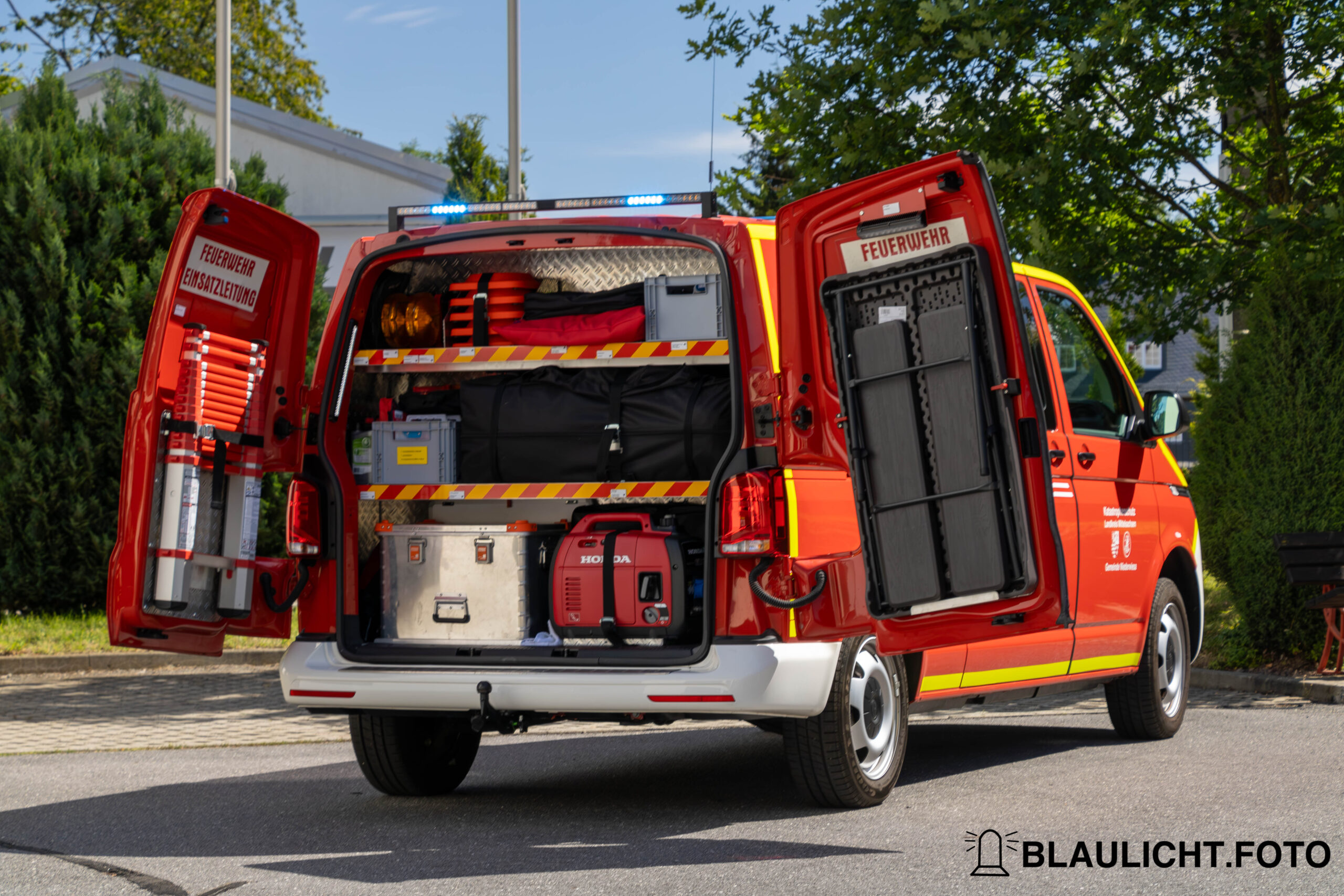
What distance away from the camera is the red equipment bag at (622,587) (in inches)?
244

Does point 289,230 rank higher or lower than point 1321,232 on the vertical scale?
lower

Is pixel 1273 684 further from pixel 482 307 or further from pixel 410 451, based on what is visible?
pixel 410 451

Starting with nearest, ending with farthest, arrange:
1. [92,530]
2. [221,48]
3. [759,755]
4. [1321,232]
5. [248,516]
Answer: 1. [248,516]
2. [759,755]
3. [1321,232]
4. [92,530]
5. [221,48]

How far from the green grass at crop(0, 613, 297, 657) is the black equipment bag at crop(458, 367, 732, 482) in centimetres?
649

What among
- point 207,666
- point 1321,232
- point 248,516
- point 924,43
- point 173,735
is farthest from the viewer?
point 207,666

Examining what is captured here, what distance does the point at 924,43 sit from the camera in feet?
37.8

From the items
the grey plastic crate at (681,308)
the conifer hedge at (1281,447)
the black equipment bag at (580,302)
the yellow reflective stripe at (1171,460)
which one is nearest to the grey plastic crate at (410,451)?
the black equipment bag at (580,302)

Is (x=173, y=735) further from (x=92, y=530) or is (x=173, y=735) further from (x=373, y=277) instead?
(x=92, y=530)

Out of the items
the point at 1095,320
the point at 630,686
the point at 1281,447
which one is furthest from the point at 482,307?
the point at 1281,447

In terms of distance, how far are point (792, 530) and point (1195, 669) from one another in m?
6.74

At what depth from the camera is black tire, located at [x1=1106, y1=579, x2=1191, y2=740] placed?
8320 millimetres

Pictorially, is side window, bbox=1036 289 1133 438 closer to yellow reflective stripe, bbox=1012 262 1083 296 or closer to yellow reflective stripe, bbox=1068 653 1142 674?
yellow reflective stripe, bbox=1012 262 1083 296

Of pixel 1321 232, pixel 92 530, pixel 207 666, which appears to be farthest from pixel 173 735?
pixel 1321 232

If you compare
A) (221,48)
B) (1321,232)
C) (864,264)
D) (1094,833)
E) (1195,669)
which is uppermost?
(221,48)
